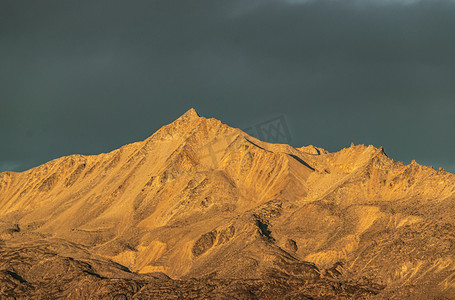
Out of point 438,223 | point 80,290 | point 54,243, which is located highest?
point 438,223

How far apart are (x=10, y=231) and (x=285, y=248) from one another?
7731 cm

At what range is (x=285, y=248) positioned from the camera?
148250mm

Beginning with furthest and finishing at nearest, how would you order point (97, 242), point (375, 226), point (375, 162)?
point (97, 242), point (375, 162), point (375, 226)

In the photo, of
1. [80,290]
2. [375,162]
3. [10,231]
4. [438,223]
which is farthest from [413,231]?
[10,231]

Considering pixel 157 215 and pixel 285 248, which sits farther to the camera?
pixel 157 215

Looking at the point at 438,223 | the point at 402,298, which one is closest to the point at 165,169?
the point at 438,223

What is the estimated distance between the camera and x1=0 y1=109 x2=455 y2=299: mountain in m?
130

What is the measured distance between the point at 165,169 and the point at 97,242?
2806cm

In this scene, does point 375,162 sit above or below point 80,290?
above

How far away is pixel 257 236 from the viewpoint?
152 m

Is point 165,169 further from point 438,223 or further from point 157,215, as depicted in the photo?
point 438,223

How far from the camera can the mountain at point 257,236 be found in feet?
428

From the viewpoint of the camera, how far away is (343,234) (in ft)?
477

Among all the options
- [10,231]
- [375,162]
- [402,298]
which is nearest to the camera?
[402,298]
